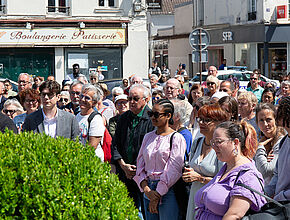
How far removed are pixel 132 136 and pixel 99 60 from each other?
746 inches

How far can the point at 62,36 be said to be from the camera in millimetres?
25250

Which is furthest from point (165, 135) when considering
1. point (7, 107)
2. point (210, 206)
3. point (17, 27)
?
point (17, 27)

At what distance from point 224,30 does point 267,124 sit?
3251 cm

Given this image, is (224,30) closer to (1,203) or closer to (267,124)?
(267,124)

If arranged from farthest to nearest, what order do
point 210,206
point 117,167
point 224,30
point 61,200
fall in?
point 224,30
point 117,167
point 210,206
point 61,200

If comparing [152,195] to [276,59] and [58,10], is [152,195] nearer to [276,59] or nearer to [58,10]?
[58,10]

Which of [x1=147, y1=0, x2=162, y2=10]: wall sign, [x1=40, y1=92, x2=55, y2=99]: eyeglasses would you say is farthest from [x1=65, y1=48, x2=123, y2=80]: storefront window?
[x1=40, y1=92, x2=55, y2=99]: eyeglasses

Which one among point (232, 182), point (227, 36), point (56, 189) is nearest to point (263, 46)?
point (227, 36)

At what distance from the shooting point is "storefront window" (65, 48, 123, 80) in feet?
84.2

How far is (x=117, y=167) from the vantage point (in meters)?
7.67

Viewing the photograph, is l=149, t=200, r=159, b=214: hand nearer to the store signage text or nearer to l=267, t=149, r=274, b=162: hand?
l=267, t=149, r=274, b=162: hand

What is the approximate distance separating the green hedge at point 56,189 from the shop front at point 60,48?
2063 cm

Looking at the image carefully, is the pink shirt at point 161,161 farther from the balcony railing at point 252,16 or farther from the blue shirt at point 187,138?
the balcony railing at point 252,16

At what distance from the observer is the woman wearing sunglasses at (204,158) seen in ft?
19.2
